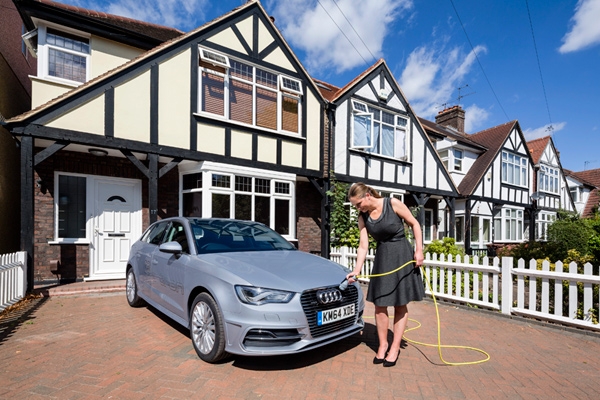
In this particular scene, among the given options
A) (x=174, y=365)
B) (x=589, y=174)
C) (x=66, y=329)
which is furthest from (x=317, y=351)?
(x=589, y=174)

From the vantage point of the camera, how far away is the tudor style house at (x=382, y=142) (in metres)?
11.2

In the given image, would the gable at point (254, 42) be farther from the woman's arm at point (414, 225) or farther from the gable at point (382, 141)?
the woman's arm at point (414, 225)

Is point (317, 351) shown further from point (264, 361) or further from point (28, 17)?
point (28, 17)

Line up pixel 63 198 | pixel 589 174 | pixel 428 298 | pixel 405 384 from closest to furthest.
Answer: pixel 405 384 → pixel 428 298 → pixel 63 198 → pixel 589 174

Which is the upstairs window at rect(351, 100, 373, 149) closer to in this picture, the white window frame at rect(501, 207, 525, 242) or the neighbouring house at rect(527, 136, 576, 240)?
the white window frame at rect(501, 207, 525, 242)

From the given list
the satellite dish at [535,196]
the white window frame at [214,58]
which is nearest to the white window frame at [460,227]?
the satellite dish at [535,196]

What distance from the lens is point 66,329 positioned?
4375 mm

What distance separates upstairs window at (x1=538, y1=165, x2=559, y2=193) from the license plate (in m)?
23.9

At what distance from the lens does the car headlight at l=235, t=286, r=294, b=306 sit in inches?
120

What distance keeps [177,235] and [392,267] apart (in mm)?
2746

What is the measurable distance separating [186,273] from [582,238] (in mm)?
12966

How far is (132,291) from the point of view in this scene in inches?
212

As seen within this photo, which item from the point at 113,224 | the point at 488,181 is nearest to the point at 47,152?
the point at 113,224

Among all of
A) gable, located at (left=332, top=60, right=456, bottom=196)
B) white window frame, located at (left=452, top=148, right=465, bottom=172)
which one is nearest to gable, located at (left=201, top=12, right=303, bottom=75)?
gable, located at (left=332, top=60, right=456, bottom=196)
